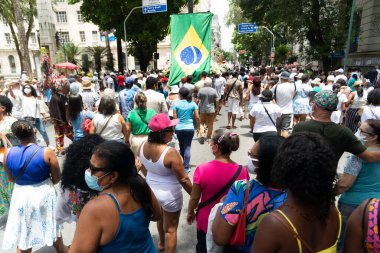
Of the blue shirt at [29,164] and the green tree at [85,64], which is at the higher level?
the green tree at [85,64]

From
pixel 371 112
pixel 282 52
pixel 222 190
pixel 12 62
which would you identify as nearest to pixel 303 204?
pixel 222 190

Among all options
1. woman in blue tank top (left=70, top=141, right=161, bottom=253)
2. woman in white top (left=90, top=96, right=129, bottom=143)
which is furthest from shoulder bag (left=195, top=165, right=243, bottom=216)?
woman in white top (left=90, top=96, right=129, bottom=143)

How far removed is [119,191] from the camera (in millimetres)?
1744

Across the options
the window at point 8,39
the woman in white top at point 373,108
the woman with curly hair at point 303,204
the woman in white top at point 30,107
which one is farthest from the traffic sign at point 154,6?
the window at point 8,39

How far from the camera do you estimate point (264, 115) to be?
17.3 feet

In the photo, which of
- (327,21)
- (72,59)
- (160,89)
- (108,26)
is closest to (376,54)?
(327,21)

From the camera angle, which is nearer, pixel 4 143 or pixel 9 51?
pixel 4 143

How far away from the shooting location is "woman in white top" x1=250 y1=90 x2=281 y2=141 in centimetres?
525

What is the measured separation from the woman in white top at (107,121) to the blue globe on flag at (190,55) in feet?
13.4

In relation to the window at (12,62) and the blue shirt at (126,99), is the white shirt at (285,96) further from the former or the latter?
the window at (12,62)

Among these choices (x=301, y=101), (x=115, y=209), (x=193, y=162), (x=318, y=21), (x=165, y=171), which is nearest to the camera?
(x=115, y=209)

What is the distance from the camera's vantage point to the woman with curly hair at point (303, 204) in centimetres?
130

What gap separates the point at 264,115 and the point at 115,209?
4.14 metres

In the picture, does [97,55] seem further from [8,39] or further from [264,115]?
[264,115]
